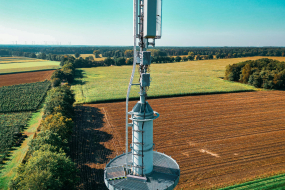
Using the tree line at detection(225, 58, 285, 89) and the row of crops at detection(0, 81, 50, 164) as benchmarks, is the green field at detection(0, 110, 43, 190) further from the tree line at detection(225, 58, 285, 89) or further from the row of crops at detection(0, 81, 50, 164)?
the tree line at detection(225, 58, 285, 89)

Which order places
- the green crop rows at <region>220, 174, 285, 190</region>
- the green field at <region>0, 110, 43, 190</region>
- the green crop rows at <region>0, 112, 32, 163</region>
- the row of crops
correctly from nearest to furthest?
the green crop rows at <region>220, 174, 285, 190</region> < the green field at <region>0, 110, 43, 190</region> < the green crop rows at <region>0, 112, 32, 163</region> < the row of crops

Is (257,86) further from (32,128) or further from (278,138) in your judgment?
(32,128)

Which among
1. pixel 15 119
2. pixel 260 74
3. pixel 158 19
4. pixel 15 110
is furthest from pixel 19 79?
pixel 260 74

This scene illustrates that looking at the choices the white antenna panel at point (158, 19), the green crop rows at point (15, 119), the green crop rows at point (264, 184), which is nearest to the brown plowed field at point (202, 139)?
the green crop rows at point (264, 184)

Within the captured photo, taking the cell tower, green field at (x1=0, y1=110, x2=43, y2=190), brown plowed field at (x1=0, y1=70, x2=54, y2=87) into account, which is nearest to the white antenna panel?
the cell tower

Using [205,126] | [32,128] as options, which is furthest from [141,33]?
[32,128]

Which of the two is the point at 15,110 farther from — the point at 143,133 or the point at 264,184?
the point at 264,184
